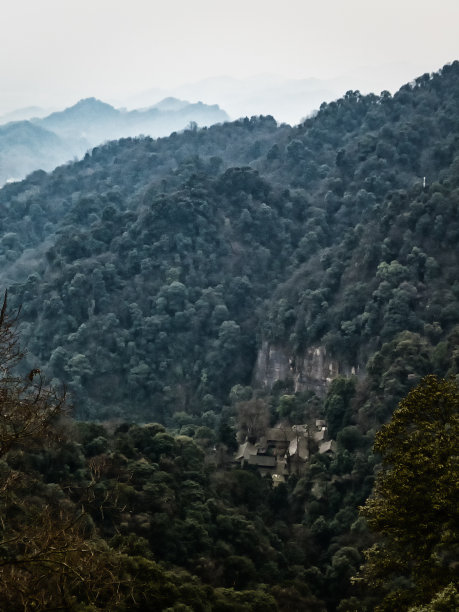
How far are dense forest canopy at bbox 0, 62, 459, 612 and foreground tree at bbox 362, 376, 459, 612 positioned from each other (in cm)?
14

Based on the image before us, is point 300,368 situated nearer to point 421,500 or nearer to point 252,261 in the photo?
point 252,261

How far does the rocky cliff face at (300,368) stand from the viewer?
47312mm

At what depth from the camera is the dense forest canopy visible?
2297 cm

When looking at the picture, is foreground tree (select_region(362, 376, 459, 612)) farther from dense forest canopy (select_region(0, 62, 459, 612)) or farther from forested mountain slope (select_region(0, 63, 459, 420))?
forested mountain slope (select_region(0, 63, 459, 420))

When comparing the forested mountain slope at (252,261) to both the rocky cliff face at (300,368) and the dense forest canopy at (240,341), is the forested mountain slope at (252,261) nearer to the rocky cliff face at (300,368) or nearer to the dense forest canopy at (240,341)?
the dense forest canopy at (240,341)

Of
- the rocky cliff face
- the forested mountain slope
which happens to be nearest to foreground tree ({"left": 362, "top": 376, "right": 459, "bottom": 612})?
the forested mountain slope

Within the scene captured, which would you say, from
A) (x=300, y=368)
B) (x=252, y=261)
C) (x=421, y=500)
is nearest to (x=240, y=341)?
(x=300, y=368)

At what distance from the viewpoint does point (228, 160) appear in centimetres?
9131

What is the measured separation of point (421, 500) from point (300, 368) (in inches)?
1430

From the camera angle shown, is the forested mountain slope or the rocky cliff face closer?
the forested mountain slope

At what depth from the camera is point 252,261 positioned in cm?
6338

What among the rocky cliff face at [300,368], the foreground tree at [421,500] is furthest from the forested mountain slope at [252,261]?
the foreground tree at [421,500]

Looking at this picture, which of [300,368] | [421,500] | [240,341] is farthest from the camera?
[240,341]

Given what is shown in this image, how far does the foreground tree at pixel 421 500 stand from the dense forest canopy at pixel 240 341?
140 mm
